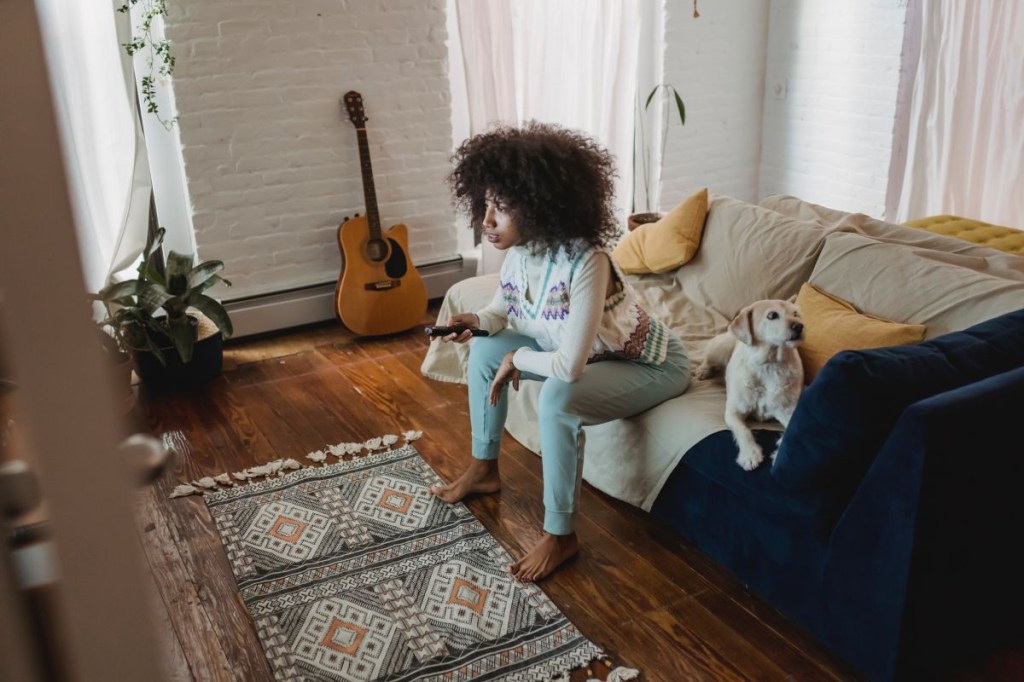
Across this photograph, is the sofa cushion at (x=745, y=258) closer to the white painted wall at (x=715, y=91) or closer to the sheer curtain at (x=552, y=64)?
the sheer curtain at (x=552, y=64)

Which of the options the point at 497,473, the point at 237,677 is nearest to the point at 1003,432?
the point at 497,473

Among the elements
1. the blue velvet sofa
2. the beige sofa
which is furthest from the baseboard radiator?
the blue velvet sofa

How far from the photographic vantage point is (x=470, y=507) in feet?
8.74

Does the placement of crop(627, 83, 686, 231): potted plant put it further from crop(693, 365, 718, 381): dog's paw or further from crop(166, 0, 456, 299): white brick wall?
crop(693, 365, 718, 381): dog's paw

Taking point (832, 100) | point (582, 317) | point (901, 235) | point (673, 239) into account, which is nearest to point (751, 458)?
point (582, 317)

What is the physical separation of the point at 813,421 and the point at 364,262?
249 centimetres

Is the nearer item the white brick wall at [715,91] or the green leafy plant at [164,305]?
the green leafy plant at [164,305]

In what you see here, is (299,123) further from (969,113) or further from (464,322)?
(969,113)

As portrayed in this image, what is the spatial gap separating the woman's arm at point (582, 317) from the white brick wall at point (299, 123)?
2.02 m

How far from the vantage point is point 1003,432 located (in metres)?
1.78

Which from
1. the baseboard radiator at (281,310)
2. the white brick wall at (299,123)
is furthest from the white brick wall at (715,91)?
the baseboard radiator at (281,310)

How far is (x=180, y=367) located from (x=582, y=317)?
189 centimetres

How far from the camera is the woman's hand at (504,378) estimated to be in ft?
8.04

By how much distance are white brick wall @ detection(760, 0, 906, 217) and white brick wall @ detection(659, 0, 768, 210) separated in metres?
0.09
